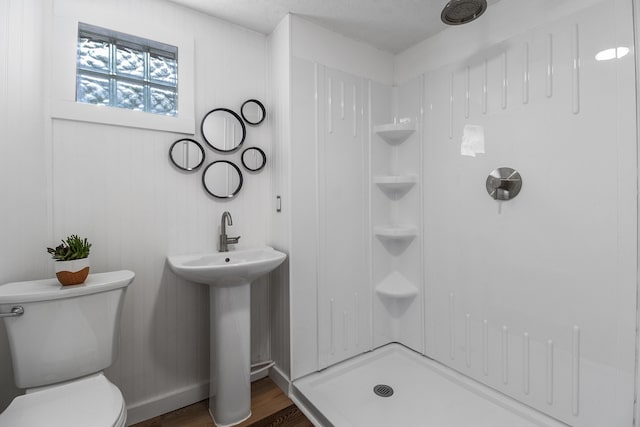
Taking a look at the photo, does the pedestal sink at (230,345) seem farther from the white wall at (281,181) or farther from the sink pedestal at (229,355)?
the white wall at (281,181)

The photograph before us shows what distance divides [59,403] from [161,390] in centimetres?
71

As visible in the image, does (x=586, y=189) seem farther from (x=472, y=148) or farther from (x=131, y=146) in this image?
(x=131, y=146)

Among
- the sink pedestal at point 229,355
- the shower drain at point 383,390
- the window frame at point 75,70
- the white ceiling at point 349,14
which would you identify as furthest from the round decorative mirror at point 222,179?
the shower drain at point 383,390

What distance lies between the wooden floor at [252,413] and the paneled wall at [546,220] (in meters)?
1.10

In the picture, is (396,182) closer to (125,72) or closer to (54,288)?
(125,72)

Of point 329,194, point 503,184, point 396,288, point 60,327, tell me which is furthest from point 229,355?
point 503,184

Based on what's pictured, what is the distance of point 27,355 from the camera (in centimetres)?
117

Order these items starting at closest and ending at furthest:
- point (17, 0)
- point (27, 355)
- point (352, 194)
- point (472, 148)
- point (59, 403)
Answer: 1. point (59, 403)
2. point (27, 355)
3. point (17, 0)
4. point (472, 148)
5. point (352, 194)

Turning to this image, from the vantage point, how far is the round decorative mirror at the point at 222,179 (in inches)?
71.4

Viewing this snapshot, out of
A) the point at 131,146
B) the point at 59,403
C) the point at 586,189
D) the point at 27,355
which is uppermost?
the point at 131,146

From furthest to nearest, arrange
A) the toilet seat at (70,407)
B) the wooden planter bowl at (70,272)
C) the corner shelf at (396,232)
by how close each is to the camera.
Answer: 1. the corner shelf at (396,232)
2. the wooden planter bowl at (70,272)
3. the toilet seat at (70,407)

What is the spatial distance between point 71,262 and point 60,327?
0.85ft

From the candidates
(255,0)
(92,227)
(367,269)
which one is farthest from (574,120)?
(92,227)

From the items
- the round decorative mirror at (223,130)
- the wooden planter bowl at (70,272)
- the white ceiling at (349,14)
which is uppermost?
the white ceiling at (349,14)
